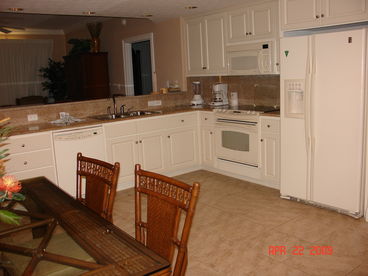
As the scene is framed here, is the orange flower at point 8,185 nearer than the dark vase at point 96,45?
Yes

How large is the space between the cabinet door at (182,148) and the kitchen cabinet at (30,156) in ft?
5.24

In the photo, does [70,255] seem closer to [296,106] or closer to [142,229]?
[142,229]

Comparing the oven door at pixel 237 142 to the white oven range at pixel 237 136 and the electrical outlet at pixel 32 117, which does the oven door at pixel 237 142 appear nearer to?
the white oven range at pixel 237 136

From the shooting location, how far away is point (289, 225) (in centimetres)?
347

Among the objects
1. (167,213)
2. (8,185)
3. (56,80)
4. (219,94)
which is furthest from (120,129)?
(56,80)

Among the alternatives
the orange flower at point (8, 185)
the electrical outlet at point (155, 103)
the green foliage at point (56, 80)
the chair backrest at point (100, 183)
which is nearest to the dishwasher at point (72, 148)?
the electrical outlet at point (155, 103)

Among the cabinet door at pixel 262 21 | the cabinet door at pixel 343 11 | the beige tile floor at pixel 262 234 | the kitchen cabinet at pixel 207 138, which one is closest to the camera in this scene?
the beige tile floor at pixel 262 234

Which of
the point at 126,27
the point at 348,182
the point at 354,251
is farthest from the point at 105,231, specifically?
the point at 126,27

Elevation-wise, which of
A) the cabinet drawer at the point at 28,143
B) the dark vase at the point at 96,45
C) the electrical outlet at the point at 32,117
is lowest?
the cabinet drawer at the point at 28,143

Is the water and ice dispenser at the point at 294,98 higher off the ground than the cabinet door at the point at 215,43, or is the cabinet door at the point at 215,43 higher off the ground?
the cabinet door at the point at 215,43

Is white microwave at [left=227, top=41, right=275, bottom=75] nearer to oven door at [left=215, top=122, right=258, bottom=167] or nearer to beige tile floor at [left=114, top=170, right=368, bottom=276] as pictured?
oven door at [left=215, top=122, right=258, bottom=167]

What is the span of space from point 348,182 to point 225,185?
1610 millimetres

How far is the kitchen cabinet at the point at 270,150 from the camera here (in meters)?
4.27

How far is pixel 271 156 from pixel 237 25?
1.75 meters
